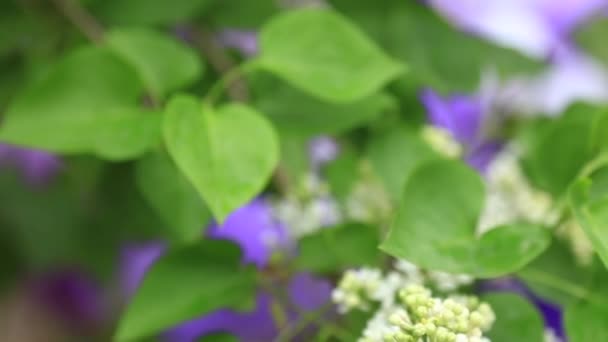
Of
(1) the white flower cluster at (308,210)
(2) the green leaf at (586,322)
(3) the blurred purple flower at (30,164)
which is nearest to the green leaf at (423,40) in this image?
(1) the white flower cluster at (308,210)

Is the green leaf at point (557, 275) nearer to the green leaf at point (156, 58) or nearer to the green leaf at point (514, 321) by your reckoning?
the green leaf at point (514, 321)

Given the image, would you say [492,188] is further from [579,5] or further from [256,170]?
[579,5]

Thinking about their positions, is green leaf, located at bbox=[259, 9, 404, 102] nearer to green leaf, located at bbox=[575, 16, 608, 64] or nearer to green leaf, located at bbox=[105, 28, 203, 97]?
green leaf, located at bbox=[105, 28, 203, 97]

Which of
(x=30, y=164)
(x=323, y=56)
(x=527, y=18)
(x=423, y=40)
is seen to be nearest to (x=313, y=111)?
(x=323, y=56)

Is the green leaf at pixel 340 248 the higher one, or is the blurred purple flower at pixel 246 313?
the blurred purple flower at pixel 246 313

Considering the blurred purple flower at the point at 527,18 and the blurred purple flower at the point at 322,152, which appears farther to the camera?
the blurred purple flower at the point at 527,18

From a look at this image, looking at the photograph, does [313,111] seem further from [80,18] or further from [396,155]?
[80,18]

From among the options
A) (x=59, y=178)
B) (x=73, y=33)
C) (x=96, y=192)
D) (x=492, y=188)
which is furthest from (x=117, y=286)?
(x=492, y=188)
